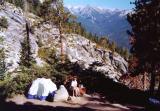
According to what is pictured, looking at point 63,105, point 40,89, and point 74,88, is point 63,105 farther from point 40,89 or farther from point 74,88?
point 40,89

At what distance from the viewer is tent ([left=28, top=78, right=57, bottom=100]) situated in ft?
92.5

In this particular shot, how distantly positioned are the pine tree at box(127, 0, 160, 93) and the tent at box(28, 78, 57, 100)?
1047 centimetres

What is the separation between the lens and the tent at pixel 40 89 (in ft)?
92.5

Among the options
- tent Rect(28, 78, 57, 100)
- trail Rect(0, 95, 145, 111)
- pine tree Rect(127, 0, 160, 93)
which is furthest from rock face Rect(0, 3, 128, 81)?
pine tree Rect(127, 0, 160, 93)

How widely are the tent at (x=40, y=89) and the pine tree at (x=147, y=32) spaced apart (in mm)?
10470

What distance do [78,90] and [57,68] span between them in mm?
5370

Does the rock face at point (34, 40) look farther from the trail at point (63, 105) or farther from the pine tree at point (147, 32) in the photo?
the pine tree at point (147, 32)

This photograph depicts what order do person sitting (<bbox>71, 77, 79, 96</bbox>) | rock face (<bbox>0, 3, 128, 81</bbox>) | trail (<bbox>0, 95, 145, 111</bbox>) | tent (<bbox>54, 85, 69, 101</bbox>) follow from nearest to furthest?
trail (<bbox>0, 95, 145, 111</bbox>) < tent (<bbox>54, 85, 69, 101</bbox>) < person sitting (<bbox>71, 77, 79, 96</bbox>) < rock face (<bbox>0, 3, 128, 81</bbox>)

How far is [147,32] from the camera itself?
111 ft

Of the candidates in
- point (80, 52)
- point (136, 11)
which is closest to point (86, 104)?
point (136, 11)

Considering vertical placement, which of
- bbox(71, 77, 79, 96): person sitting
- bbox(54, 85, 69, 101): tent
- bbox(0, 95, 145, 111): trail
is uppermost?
bbox(71, 77, 79, 96): person sitting

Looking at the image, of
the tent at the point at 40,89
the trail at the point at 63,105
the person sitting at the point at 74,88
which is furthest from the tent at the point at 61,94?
the person sitting at the point at 74,88

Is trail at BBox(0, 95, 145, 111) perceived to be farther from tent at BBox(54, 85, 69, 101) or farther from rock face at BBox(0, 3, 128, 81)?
rock face at BBox(0, 3, 128, 81)

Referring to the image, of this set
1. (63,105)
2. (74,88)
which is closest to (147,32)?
(74,88)
